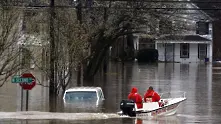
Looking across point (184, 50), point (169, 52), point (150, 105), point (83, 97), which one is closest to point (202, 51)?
point (184, 50)

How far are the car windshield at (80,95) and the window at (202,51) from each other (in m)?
60.0

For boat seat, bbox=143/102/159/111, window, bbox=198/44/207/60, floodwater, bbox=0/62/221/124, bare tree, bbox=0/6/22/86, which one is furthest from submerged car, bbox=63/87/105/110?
window, bbox=198/44/207/60

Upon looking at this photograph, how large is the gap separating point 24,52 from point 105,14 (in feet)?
44.7

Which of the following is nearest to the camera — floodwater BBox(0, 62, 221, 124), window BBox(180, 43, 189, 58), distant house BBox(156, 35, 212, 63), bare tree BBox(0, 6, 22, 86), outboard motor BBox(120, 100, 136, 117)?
floodwater BBox(0, 62, 221, 124)

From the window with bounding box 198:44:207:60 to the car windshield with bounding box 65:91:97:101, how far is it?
197 ft

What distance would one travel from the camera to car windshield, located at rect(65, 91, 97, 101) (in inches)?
1065

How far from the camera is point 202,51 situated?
86.2 meters

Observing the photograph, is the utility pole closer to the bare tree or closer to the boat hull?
the bare tree

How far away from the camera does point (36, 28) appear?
29844 millimetres

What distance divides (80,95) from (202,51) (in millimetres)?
61090

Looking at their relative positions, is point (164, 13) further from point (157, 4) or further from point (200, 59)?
point (200, 59)

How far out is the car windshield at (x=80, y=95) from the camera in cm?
2705

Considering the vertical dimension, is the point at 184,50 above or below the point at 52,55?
above

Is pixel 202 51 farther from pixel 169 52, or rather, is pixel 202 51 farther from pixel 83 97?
pixel 83 97
